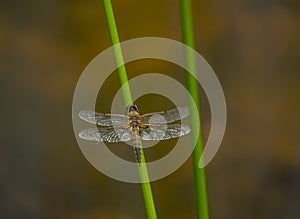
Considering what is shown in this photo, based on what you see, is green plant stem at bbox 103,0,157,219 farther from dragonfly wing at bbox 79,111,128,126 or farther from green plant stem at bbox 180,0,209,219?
dragonfly wing at bbox 79,111,128,126

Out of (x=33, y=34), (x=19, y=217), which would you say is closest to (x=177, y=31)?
(x=33, y=34)

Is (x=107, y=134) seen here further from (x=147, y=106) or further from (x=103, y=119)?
(x=147, y=106)

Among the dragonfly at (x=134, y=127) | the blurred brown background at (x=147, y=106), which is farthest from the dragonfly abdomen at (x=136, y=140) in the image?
the blurred brown background at (x=147, y=106)

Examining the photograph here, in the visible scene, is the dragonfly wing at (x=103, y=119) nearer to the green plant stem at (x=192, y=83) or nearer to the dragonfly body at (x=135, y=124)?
the dragonfly body at (x=135, y=124)

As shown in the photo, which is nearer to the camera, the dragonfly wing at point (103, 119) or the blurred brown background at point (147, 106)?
the dragonfly wing at point (103, 119)

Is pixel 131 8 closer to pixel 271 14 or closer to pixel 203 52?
pixel 203 52

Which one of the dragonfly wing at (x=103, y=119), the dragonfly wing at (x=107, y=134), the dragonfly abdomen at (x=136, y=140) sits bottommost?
the dragonfly abdomen at (x=136, y=140)

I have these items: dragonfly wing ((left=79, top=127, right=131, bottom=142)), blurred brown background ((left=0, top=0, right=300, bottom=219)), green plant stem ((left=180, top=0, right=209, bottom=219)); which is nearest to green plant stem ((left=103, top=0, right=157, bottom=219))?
green plant stem ((left=180, top=0, right=209, bottom=219))

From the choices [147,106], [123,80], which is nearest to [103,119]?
[123,80]

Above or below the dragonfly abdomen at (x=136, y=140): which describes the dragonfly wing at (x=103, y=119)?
above
